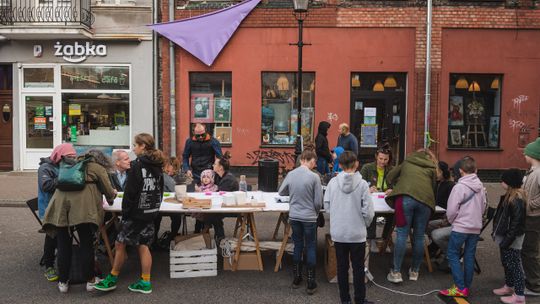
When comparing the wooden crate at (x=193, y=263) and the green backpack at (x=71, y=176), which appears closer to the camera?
the green backpack at (x=71, y=176)

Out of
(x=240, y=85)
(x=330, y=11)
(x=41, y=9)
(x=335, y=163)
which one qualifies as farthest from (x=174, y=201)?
(x=41, y=9)

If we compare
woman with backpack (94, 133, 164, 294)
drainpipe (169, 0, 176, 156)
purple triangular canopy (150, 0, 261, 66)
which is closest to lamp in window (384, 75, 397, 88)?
purple triangular canopy (150, 0, 261, 66)

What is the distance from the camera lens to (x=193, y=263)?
6125 mm

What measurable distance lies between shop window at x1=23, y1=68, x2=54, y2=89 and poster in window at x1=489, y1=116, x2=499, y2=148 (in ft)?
42.5

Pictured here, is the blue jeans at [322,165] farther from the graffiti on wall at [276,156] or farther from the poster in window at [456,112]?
the poster in window at [456,112]

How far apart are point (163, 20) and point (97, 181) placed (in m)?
9.85

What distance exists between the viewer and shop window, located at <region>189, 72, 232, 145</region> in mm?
14430

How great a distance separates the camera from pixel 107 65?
14516mm

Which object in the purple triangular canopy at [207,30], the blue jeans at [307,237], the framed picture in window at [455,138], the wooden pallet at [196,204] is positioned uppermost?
the purple triangular canopy at [207,30]

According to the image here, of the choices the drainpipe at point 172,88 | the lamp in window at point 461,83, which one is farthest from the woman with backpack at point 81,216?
the lamp in window at point 461,83

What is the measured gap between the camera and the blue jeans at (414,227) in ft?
18.9

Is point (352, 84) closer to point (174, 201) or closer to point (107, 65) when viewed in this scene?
point (107, 65)

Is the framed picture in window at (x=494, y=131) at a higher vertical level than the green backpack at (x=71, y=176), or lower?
higher

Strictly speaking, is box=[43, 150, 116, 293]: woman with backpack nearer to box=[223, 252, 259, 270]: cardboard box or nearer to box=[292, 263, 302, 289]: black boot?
box=[223, 252, 259, 270]: cardboard box
